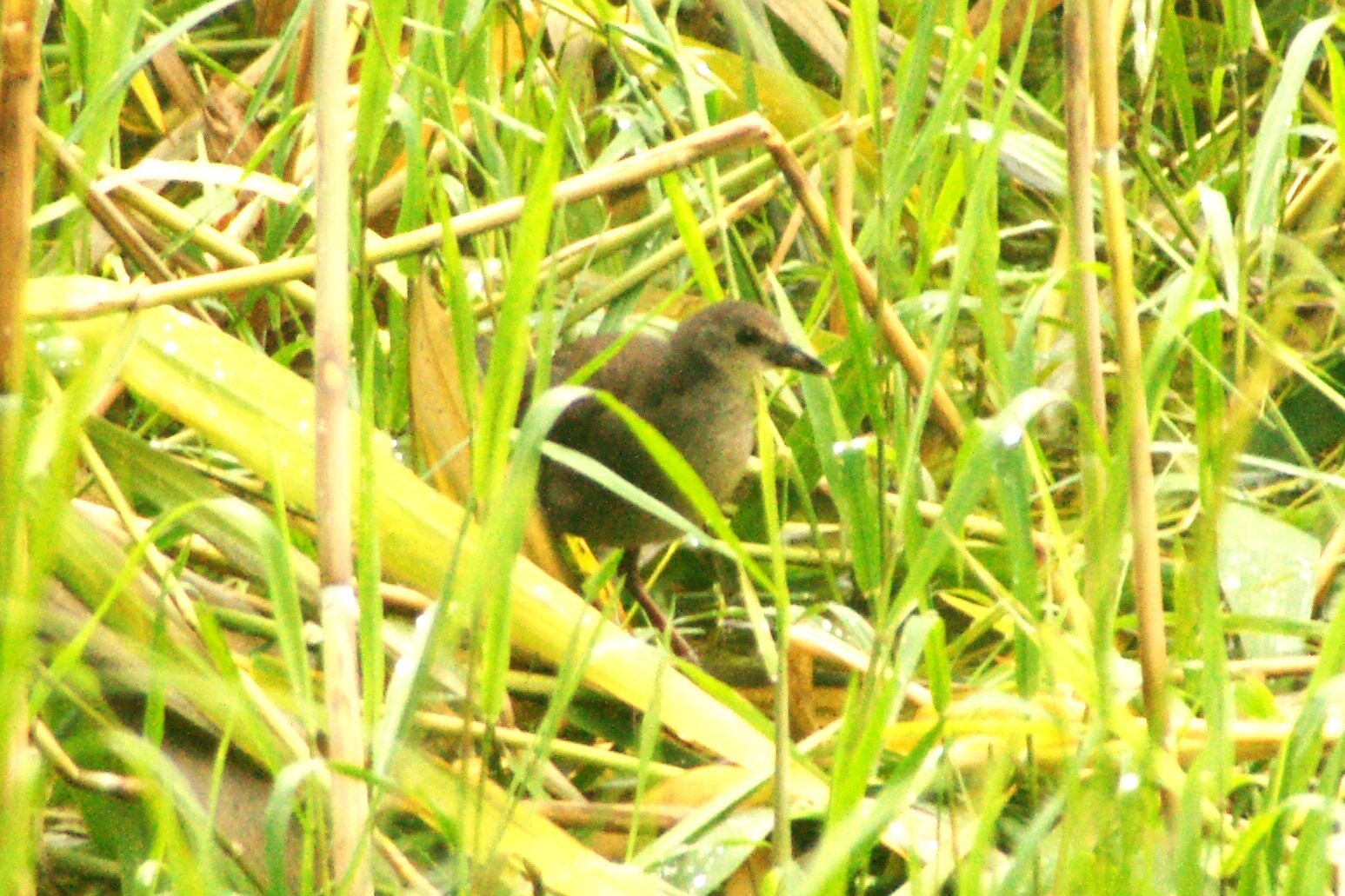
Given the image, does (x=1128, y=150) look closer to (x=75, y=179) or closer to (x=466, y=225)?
(x=466, y=225)

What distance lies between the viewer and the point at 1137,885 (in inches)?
48.9

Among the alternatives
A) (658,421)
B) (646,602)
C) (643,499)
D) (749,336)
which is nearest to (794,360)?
(749,336)

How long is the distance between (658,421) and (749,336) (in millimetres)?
369

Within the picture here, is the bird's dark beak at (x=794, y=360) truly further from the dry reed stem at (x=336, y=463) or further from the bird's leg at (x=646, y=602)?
the dry reed stem at (x=336, y=463)

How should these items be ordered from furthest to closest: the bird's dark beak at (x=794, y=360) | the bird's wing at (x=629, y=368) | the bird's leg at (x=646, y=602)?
the bird's wing at (x=629, y=368) < the bird's leg at (x=646, y=602) < the bird's dark beak at (x=794, y=360)

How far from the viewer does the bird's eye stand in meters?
2.55

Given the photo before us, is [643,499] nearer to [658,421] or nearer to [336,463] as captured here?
[336,463]

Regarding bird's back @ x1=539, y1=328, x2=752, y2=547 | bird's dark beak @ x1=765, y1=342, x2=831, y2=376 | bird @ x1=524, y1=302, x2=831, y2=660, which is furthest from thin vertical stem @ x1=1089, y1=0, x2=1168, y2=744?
bird's back @ x1=539, y1=328, x2=752, y2=547

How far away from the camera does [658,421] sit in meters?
2.91

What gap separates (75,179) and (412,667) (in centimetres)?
44

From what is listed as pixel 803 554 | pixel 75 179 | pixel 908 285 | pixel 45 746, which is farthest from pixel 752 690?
pixel 75 179

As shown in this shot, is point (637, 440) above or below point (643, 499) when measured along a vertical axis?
below

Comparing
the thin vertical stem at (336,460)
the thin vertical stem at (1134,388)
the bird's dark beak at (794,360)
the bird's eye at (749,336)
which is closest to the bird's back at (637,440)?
the bird's eye at (749,336)

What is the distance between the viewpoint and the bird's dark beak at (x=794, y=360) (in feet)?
7.11
